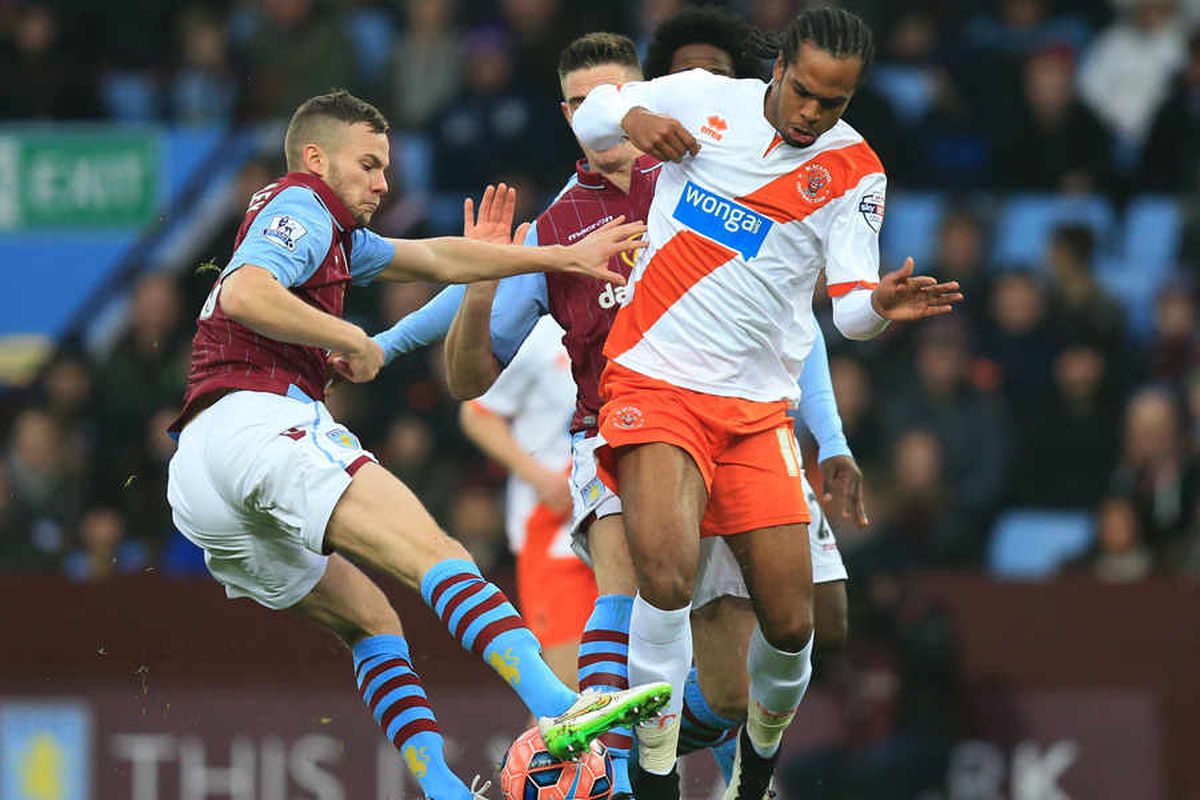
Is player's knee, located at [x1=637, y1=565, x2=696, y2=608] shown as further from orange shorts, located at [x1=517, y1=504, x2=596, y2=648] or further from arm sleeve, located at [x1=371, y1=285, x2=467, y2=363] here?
orange shorts, located at [x1=517, y1=504, x2=596, y2=648]

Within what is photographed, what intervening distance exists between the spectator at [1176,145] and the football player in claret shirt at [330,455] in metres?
7.76

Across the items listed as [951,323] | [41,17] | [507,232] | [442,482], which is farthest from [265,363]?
[41,17]

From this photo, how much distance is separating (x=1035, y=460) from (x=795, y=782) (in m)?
2.47

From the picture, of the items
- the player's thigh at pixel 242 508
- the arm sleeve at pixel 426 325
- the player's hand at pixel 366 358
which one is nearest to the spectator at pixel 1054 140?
the arm sleeve at pixel 426 325

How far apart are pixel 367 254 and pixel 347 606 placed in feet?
3.82

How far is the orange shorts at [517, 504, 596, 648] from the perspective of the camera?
32.0ft

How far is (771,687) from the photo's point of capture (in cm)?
806

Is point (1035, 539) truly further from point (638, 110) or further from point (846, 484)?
point (638, 110)

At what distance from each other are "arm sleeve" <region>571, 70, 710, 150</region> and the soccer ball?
1959 millimetres

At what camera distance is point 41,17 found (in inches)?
614

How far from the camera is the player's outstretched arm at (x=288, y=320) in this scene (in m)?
6.97

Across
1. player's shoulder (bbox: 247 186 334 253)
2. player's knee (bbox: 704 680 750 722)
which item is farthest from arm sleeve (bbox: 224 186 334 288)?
A: player's knee (bbox: 704 680 750 722)

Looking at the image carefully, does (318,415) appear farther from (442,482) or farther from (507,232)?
(442,482)

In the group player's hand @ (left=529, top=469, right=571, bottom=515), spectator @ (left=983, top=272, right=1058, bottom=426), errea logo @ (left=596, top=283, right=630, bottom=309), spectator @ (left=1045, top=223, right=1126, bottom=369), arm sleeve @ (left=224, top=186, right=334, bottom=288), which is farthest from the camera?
spectator @ (left=1045, top=223, right=1126, bottom=369)
